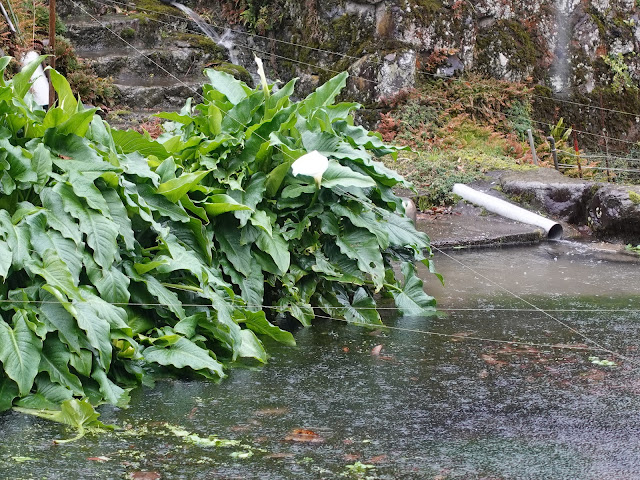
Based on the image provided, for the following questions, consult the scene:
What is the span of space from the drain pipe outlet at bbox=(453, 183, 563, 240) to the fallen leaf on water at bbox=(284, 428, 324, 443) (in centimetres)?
651

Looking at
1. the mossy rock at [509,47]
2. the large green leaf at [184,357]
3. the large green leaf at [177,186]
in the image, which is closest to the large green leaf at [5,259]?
the large green leaf at [184,357]

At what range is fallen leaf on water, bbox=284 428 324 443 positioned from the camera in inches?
132

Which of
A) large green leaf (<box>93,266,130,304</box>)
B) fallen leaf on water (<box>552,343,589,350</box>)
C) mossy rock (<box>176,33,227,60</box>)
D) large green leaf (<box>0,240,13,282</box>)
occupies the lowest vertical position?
fallen leaf on water (<box>552,343,589,350</box>)

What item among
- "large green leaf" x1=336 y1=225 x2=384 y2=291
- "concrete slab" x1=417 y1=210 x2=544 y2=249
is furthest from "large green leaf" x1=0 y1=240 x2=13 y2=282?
"concrete slab" x1=417 y1=210 x2=544 y2=249

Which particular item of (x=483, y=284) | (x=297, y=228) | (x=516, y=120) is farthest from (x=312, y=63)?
(x=297, y=228)

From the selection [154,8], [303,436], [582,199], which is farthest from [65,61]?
[303,436]

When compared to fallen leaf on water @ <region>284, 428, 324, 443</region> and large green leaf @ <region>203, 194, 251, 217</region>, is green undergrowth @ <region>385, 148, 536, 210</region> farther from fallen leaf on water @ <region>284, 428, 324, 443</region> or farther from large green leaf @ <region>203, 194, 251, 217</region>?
fallen leaf on water @ <region>284, 428, 324, 443</region>

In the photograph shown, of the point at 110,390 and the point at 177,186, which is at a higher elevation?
the point at 177,186

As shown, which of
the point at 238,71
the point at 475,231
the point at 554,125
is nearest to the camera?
the point at 475,231

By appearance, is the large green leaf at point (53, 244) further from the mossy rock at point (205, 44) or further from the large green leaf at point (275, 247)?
the mossy rock at point (205, 44)

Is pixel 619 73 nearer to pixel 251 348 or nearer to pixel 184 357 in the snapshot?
pixel 251 348

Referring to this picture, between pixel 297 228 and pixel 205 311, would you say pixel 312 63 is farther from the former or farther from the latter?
pixel 205 311

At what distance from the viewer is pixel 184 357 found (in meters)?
4.09

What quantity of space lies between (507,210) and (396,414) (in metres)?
6.66
